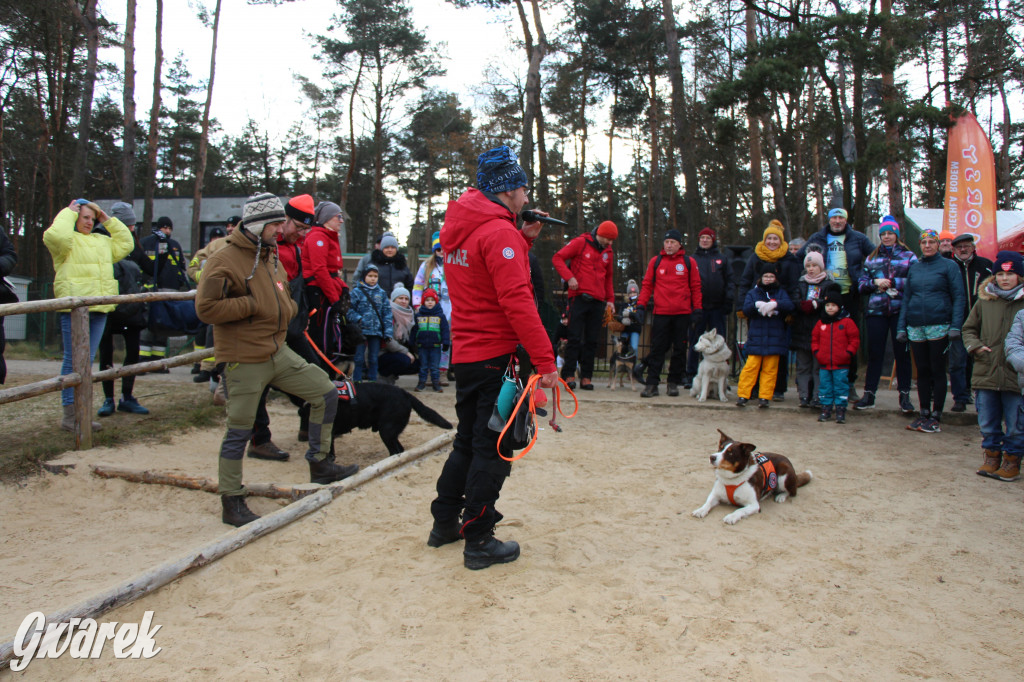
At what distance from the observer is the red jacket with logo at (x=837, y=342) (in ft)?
24.2

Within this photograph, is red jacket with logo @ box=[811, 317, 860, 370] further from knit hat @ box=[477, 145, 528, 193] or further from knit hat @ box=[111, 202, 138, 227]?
knit hat @ box=[111, 202, 138, 227]

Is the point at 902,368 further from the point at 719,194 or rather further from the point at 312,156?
the point at 312,156

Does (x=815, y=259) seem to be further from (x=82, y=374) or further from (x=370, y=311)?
(x=82, y=374)

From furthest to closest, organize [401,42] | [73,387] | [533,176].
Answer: [401,42]
[533,176]
[73,387]

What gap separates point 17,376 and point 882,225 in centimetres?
1124

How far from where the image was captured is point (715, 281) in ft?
30.2

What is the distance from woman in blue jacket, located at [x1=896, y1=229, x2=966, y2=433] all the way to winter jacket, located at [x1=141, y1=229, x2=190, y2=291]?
9.20 meters

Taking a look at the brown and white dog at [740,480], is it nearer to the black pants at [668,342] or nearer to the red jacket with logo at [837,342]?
the red jacket with logo at [837,342]

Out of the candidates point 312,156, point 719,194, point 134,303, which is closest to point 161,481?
point 134,303

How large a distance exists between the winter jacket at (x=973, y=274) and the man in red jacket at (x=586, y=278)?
402 cm

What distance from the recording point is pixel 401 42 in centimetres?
2773

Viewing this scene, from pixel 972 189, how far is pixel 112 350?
12.9 metres

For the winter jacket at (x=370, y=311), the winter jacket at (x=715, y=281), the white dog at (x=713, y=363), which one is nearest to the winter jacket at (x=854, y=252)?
the winter jacket at (x=715, y=281)

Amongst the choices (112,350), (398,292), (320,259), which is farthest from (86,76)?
(320,259)
